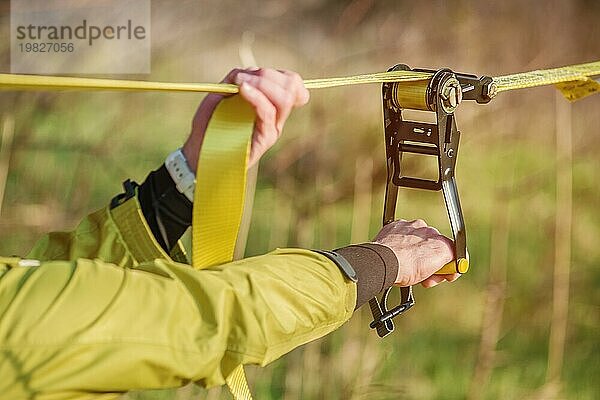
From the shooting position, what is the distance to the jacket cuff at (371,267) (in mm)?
826

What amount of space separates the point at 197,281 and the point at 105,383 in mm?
91

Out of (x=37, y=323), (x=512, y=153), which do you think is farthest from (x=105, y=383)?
(x=512, y=153)

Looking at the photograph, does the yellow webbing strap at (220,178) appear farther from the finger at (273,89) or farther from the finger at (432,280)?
the finger at (432,280)

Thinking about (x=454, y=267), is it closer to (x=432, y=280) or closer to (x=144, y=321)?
(x=432, y=280)

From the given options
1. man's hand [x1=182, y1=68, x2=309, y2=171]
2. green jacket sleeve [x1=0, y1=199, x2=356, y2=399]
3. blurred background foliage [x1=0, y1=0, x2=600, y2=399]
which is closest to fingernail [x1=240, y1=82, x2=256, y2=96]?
man's hand [x1=182, y1=68, x2=309, y2=171]

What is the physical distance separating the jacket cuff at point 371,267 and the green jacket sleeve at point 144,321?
0.06m

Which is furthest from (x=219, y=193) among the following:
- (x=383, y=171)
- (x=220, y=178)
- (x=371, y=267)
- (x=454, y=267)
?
(x=383, y=171)

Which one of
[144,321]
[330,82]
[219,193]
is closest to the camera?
[144,321]

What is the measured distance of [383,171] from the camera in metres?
2.04

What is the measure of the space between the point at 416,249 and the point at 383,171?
111cm

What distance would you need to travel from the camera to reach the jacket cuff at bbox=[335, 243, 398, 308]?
83 cm

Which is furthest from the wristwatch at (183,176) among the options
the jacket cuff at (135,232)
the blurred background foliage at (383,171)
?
the blurred background foliage at (383,171)

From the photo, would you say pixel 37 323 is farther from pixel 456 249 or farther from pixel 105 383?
pixel 456 249

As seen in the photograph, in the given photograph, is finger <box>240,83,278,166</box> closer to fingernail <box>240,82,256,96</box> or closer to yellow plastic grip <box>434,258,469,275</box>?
fingernail <box>240,82,256,96</box>
